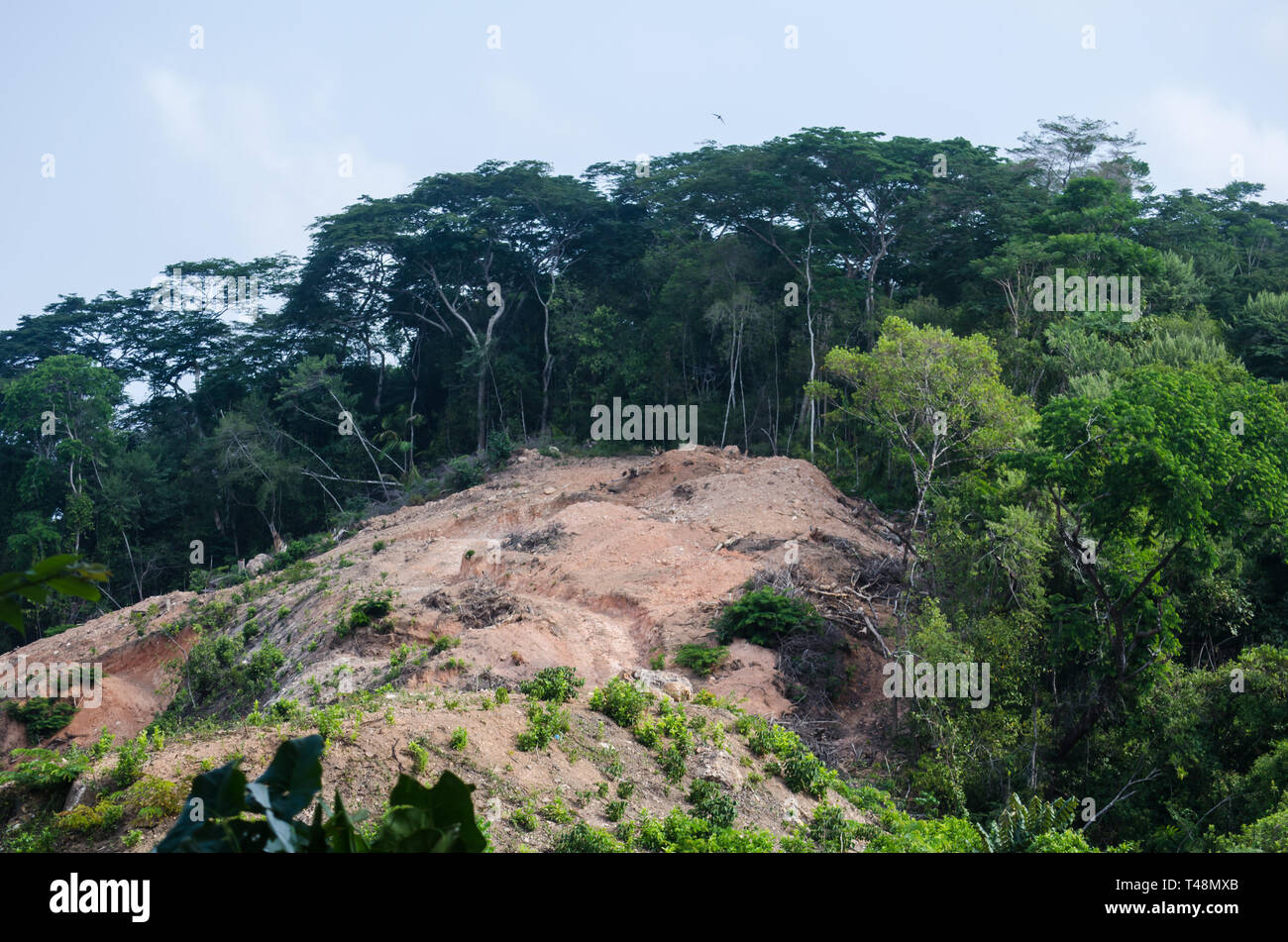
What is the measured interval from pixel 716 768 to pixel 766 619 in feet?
17.4

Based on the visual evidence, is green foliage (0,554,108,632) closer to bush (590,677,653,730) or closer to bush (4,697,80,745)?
bush (590,677,653,730)

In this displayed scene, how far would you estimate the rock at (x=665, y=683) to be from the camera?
1012cm

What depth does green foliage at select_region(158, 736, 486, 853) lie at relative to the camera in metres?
1.65

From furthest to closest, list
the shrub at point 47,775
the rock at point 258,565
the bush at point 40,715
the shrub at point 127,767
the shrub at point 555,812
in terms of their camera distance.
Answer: the rock at point 258,565, the bush at point 40,715, the shrub at point 555,812, the shrub at point 47,775, the shrub at point 127,767

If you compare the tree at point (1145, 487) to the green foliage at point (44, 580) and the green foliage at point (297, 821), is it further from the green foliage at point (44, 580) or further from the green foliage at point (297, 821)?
the green foliage at point (44, 580)

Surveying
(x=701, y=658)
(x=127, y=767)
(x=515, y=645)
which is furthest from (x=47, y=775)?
(x=701, y=658)

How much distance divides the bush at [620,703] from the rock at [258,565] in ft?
48.7

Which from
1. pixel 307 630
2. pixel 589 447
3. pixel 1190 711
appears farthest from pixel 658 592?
pixel 589 447

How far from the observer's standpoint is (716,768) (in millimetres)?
8117

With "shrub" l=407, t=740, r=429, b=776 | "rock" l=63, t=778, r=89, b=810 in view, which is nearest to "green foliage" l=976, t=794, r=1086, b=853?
"shrub" l=407, t=740, r=429, b=776

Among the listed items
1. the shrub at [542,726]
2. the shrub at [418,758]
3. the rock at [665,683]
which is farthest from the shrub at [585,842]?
the rock at [665,683]

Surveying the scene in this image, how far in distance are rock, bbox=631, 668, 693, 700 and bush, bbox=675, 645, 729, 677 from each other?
6.43 feet
